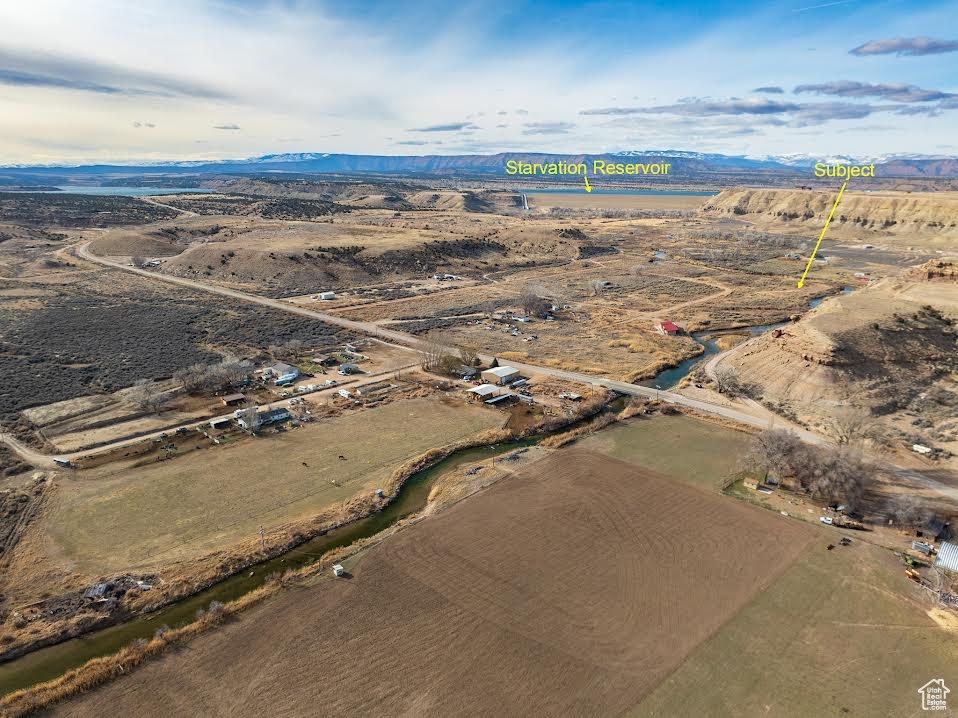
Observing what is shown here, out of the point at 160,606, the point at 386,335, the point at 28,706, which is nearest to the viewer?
the point at 28,706

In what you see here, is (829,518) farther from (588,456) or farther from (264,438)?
(264,438)

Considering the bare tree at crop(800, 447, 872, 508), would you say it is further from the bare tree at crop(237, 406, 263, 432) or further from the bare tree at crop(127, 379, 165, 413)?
the bare tree at crop(127, 379, 165, 413)

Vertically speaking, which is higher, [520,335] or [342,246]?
[342,246]

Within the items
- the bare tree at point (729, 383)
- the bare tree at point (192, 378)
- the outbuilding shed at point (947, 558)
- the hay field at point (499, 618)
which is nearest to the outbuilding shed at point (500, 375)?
the bare tree at point (729, 383)

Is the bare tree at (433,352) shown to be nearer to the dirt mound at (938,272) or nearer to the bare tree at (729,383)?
the bare tree at (729,383)

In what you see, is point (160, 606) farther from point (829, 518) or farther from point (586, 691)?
point (829, 518)

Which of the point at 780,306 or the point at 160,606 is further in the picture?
the point at 780,306

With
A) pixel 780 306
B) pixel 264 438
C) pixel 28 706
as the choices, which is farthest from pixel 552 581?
pixel 780 306

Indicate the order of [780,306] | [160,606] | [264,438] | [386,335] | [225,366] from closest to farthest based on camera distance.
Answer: [160,606], [264,438], [225,366], [386,335], [780,306]
